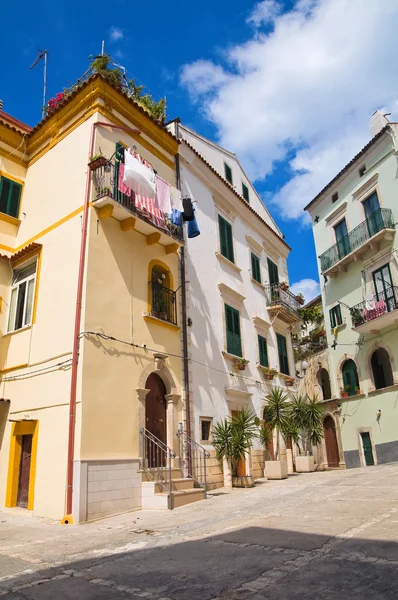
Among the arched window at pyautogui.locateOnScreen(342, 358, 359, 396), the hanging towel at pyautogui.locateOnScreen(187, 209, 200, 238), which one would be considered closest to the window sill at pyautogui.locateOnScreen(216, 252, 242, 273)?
the hanging towel at pyautogui.locateOnScreen(187, 209, 200, 238)

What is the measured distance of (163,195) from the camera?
13.6 metres

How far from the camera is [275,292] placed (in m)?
21.3

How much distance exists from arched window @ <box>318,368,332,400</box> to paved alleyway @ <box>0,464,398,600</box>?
67.6 ft

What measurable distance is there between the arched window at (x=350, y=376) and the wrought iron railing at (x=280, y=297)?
14.7ft

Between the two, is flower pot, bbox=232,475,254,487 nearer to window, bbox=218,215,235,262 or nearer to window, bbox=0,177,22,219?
window, bbox=218,215,235,262

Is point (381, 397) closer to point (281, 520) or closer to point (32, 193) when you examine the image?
point (281, 520)

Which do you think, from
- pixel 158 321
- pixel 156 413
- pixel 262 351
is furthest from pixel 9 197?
pixel 262 351

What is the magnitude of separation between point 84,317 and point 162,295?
3421mm

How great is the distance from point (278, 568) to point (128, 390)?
6999 mm

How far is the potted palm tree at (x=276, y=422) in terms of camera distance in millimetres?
15734

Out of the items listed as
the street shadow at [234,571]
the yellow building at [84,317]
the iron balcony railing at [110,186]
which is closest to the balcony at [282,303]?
the yellow building at [84,317]

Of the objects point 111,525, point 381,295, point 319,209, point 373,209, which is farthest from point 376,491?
point 319,209

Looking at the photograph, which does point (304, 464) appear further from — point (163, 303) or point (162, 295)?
point (162, 295)

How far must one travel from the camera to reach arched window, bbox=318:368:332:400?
97.3 ft
